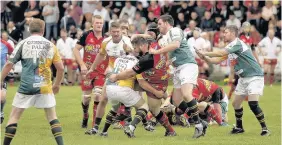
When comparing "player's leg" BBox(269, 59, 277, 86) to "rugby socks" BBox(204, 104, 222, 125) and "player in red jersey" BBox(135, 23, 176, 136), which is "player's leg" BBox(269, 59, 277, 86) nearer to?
"rugby socks" BBox(204, 104, 222, 125)

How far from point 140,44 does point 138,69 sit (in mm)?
531

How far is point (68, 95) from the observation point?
25031 millimetres

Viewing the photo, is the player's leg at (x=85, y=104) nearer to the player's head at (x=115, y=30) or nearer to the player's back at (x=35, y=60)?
the player's head at (x=115, y=30)

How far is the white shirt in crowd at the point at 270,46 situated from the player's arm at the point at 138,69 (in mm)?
17058

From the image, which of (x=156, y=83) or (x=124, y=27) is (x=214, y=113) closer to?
(x=156, y=83)

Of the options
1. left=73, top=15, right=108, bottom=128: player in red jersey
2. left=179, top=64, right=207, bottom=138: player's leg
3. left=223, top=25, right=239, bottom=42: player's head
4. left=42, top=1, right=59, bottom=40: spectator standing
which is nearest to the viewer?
left=179, top=64, right=207, bottom=138: player's leg

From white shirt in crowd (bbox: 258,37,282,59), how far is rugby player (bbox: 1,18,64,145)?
1928 centimetres

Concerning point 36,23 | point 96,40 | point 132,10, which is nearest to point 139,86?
point 96,40

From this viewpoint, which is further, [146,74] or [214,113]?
[214,113]

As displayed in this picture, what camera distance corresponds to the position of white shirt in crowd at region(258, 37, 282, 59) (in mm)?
30734

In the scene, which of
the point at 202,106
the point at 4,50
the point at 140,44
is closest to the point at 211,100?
the point at 202,106

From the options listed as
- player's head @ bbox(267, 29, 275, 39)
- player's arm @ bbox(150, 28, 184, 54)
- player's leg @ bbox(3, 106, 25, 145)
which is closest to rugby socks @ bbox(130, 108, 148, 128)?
player's arm @ bbox(150, 28, 184, 54)

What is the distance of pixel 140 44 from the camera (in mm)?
14461

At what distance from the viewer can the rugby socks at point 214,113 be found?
16.4m
